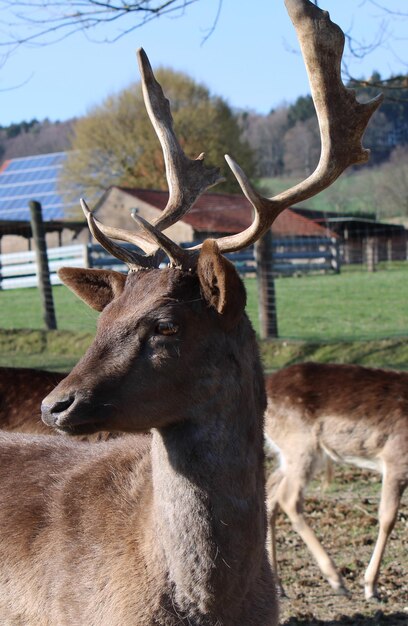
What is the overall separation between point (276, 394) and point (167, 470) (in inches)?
187

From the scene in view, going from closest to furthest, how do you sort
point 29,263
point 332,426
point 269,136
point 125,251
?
point 125,251, point 332,426, point 29,263, point 269,136

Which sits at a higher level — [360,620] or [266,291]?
[266,291]

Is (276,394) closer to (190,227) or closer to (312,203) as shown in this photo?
(190,227)

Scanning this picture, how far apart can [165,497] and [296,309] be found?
1931cm

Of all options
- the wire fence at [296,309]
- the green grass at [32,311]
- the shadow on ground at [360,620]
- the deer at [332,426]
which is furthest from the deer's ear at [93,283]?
the green grass at [32,311]

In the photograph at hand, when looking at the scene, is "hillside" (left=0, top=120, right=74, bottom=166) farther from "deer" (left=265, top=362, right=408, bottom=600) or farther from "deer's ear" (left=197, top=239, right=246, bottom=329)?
"deer's ear" (left=197, top=239, right=246, bottom=329)

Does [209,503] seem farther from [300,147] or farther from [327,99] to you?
[300,147]

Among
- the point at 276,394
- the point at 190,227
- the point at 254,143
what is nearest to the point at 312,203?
the point at 254,143

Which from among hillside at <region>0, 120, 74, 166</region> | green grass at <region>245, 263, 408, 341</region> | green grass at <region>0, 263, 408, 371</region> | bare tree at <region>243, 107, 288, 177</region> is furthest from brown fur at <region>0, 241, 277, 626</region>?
hillside at <region>0, 120, 74, 166</region>

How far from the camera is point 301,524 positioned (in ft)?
24.6

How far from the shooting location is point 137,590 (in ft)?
11.8

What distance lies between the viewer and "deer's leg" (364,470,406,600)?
22.3 feet

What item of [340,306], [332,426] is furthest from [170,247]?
[340,306]

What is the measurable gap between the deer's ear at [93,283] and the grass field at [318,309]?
10520 mm
